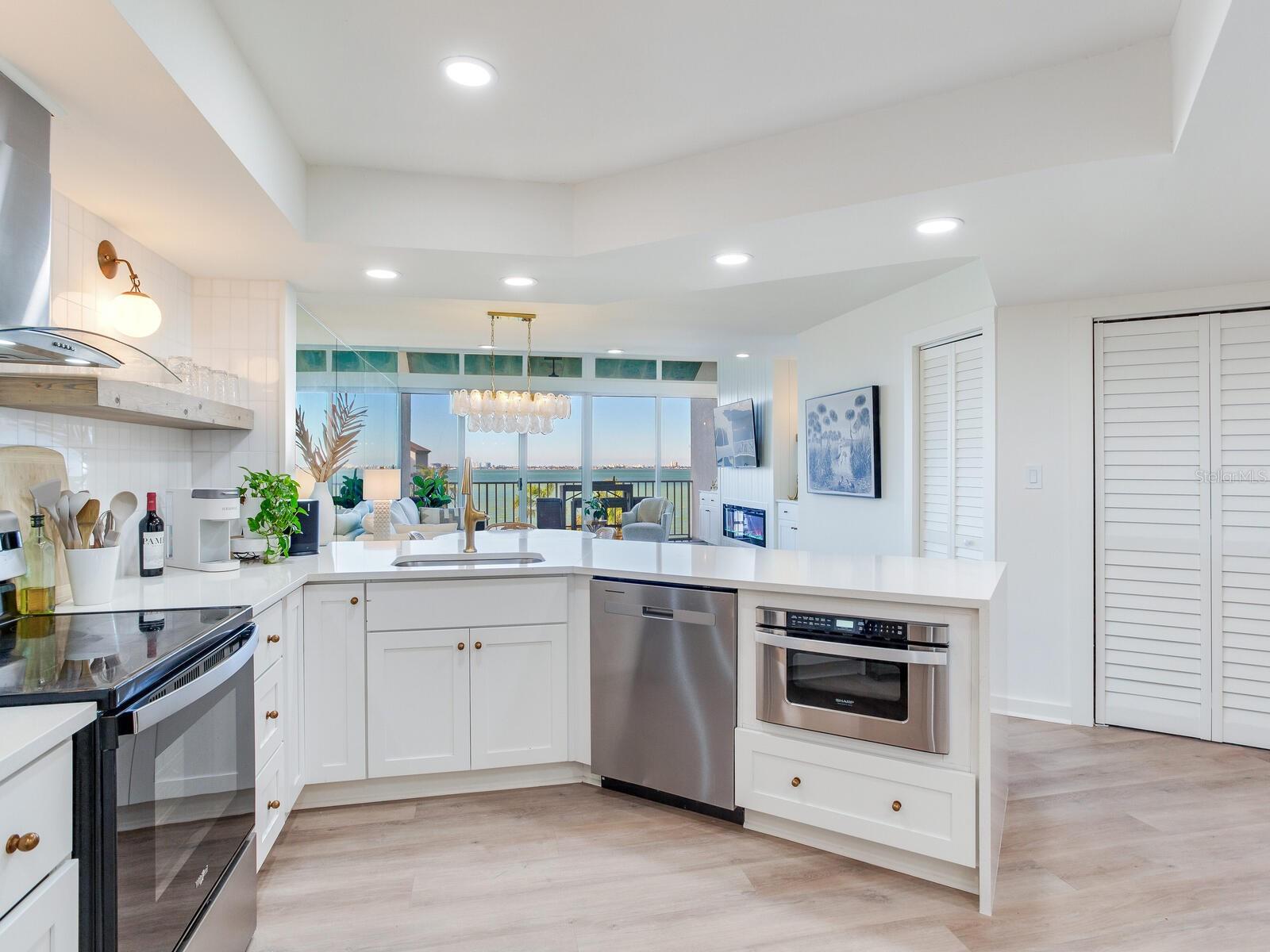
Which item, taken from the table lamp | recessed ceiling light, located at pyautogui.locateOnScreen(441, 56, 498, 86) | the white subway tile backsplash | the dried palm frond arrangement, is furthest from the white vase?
the table lamp

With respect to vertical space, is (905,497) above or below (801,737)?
above

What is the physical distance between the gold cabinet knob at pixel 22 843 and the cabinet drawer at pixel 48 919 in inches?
2.7

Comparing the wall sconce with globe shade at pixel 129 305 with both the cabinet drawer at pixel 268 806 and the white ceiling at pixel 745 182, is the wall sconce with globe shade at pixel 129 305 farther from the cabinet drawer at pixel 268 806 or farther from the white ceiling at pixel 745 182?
the cabinet drawer at pixel 268 806

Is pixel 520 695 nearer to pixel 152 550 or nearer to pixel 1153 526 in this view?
pixel 152 550

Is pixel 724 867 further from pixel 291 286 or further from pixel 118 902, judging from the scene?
pixel 291 286

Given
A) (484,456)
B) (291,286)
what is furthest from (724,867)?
(484,456)

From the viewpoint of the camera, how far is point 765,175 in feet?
8.04

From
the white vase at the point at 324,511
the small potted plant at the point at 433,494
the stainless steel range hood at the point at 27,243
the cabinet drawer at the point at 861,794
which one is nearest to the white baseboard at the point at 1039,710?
the cabinet drawer at the point at 861,794

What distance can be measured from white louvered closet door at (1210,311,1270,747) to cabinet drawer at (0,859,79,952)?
13.4ft

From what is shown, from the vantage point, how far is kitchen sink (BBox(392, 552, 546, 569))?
2789mm

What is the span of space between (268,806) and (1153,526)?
3814 mm

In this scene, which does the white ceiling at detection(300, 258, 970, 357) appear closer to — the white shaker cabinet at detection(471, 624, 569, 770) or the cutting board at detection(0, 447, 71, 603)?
the cutting board at detection(0, 447, 71, 603)

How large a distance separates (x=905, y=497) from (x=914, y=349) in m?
0.88
